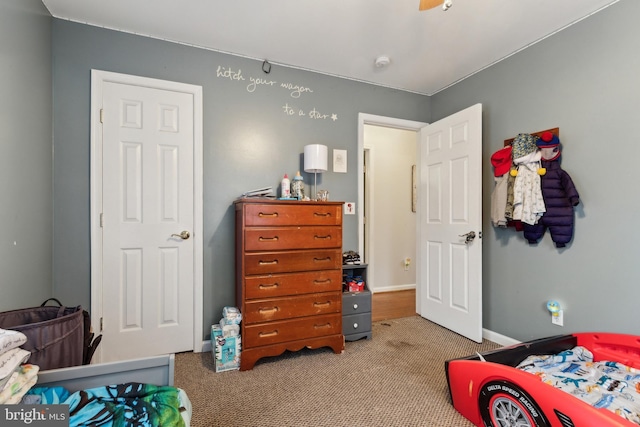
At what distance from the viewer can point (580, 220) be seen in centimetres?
203

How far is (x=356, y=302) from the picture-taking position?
260cm

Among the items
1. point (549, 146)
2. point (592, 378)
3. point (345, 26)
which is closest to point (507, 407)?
point (592, 378)

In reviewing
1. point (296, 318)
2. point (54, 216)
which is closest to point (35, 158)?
point (54, 216)

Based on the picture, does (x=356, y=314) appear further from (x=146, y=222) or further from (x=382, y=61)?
(x=382, y=61)

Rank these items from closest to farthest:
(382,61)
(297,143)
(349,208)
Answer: (382,61)
(297,143)
(349,208)

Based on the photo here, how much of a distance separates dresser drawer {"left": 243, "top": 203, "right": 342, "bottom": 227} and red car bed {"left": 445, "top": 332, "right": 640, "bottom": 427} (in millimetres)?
1267

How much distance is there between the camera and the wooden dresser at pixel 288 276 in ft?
6.93

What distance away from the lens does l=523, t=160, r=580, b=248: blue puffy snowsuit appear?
80.4 inches

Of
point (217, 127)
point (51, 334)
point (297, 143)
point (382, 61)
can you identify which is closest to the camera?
point (51, 334)

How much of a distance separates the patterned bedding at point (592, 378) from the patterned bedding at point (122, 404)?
166 centimetres

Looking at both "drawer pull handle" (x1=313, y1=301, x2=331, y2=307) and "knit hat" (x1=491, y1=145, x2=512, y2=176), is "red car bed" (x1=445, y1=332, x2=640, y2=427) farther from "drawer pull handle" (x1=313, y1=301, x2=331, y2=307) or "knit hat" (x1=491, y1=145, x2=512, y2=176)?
"knit hat" (x1=491, y1=145, x2=512, y2=176)

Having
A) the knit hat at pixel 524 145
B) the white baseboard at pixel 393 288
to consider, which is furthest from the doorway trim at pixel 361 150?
the white baseboard at pixel 393 288

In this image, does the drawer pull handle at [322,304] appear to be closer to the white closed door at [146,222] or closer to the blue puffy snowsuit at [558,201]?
the white closed door at [146,222]

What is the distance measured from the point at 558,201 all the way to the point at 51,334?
2.94 m
